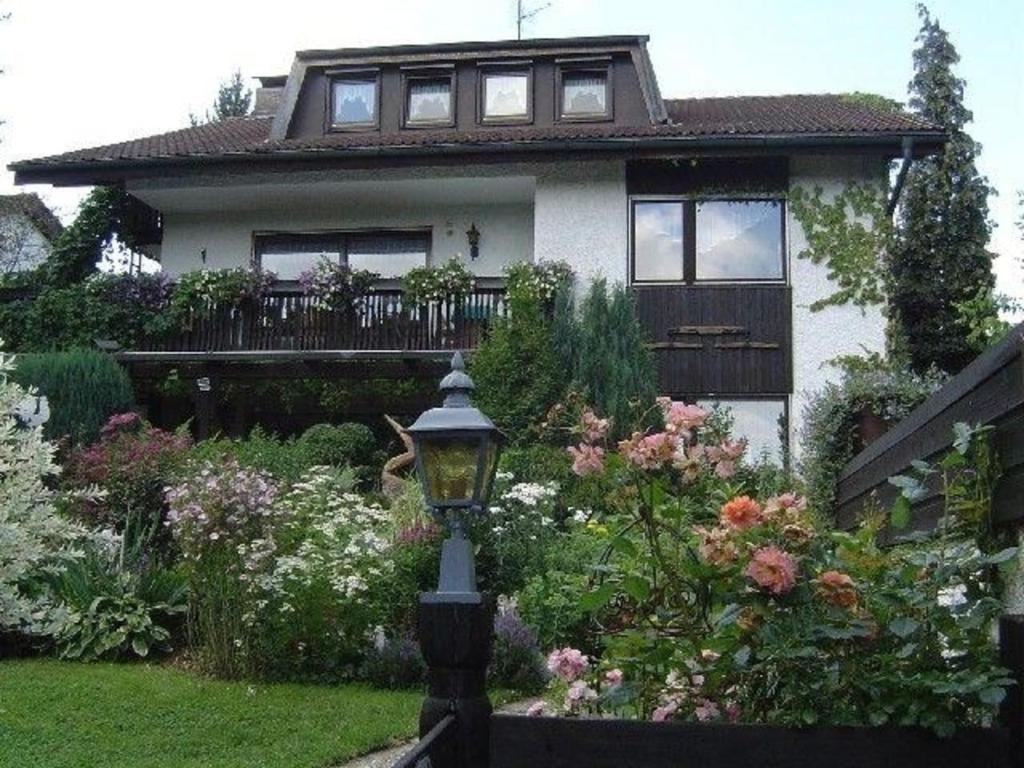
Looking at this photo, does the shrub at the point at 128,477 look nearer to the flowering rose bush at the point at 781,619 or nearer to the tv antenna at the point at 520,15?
the flowering rose bush at the point at 781,619

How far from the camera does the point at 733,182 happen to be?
1571cm

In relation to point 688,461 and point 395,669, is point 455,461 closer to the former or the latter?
point 688,461

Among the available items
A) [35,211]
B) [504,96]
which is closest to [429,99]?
[504,96]

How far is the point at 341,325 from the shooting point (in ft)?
51.5

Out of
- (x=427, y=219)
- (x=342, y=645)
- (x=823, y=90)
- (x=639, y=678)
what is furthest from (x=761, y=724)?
(x=823, y=90)

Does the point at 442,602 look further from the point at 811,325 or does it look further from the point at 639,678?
the point at 811,325

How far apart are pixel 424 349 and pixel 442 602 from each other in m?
12.3

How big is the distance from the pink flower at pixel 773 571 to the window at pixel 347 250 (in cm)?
1447

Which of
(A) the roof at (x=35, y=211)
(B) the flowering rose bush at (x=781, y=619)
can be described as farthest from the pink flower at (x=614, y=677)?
(A) the roof at (x=35, y=211)

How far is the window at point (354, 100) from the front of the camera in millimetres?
17672

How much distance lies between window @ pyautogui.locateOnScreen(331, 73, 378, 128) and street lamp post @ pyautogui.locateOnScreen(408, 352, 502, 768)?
14260 mm

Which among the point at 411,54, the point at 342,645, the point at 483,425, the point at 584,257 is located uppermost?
the point at 411,54

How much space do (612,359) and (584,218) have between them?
2.48 meters

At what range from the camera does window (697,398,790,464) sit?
1497 cm
